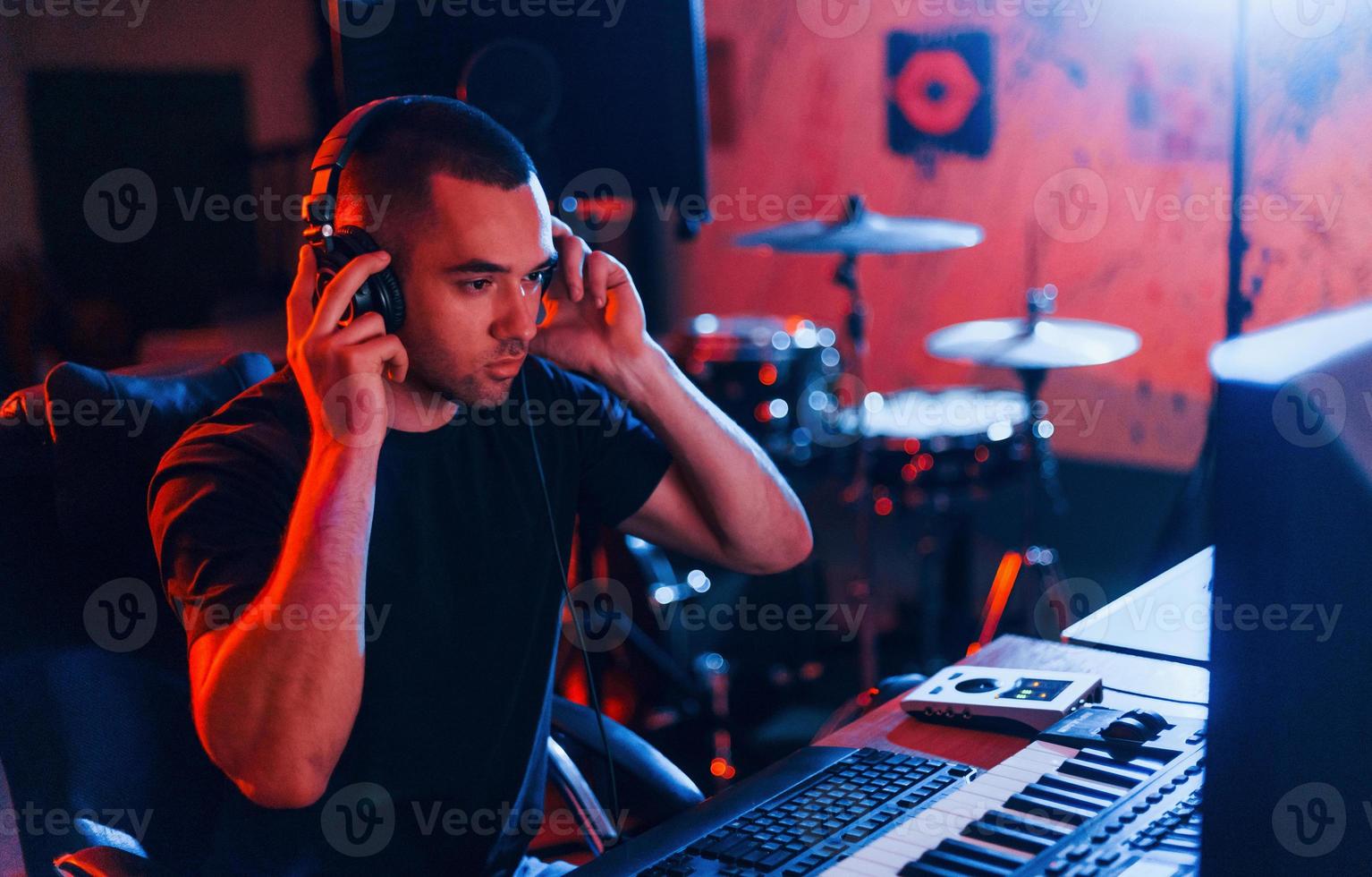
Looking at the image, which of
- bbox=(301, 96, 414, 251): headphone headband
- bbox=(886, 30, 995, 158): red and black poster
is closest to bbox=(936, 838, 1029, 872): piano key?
bbox=(301, 96, 414, 251): headphone headband

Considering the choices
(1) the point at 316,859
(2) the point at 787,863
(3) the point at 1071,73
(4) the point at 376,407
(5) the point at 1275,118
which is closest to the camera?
(2) the point at 787,863

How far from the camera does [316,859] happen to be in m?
1.31

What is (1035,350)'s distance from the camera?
275cm

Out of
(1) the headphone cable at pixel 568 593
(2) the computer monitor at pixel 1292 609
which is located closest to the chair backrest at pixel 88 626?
(1) the headphone cable at pixel 568 593

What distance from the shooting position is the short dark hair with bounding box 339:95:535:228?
1.30 m

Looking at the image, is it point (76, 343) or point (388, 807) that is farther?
point (76, 343)

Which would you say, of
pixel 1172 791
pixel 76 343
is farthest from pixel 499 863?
pixel 76 343

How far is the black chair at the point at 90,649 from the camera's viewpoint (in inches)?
44.9

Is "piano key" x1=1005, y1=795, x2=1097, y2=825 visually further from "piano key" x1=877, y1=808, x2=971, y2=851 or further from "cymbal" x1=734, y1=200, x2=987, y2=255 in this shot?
"cymbal" x1=734, y1=200, x2=987, y2=255

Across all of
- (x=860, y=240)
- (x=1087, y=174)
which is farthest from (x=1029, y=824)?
(x=1087, y=174)

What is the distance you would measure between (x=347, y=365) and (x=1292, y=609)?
0.86 meters

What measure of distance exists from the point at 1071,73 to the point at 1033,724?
2.83 meters

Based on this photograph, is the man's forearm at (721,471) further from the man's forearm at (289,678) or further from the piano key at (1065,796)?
the piano key at (1065,796)

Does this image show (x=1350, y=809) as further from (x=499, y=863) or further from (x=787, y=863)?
(x=499, y=863)
